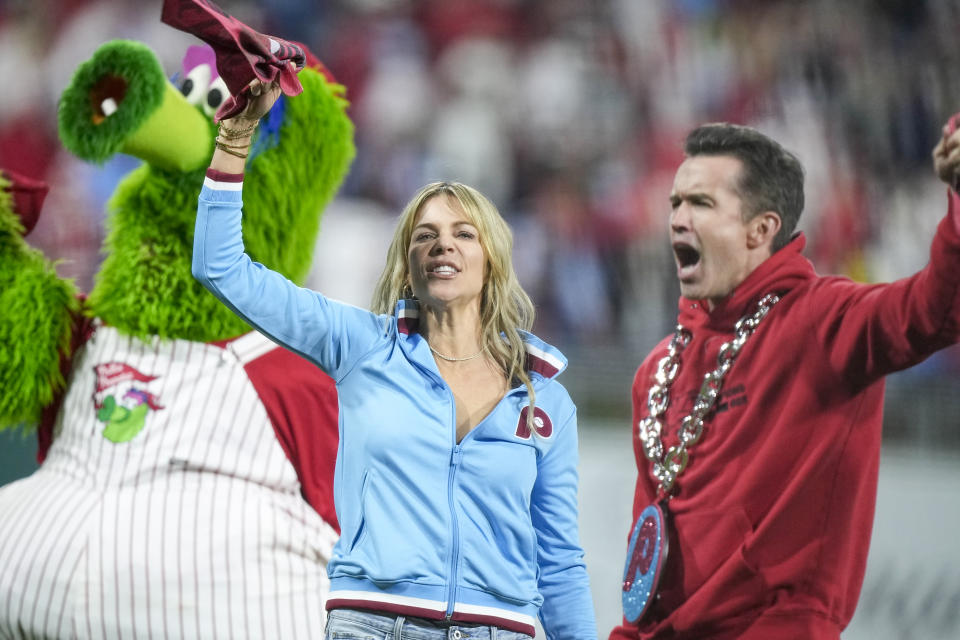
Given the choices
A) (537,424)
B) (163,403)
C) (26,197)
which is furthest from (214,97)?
(537,424)

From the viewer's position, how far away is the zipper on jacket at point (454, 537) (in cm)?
139

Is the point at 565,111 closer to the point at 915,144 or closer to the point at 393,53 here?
the point at 393,53

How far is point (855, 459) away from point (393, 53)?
3.73m

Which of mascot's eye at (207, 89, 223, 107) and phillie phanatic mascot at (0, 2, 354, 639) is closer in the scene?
phillie phanatic mascot at (0, 2, 354, 639)

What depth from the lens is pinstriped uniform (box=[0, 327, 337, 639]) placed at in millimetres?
1793

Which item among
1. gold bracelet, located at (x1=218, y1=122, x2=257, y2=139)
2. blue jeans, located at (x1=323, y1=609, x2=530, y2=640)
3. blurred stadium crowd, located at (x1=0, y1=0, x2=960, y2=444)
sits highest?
blurred stadium crowd, located at (x1=0, y1=0, x2=960, y2=444)

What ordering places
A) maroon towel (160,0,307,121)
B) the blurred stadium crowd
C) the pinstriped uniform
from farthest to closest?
the blurred stadium crowd
the pinstriped uniform
maroon towel (160,0,307,121)

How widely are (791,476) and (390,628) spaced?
60cm

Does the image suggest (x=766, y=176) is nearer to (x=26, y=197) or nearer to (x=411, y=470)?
(x=411, y=470)

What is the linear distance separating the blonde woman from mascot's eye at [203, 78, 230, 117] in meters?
0.63

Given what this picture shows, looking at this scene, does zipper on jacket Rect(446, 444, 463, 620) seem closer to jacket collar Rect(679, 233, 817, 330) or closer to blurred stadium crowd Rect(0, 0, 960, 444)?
jacket collar Rect(679, 233, 817, 330)

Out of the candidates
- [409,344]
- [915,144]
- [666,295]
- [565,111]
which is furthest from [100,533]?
[565,111]

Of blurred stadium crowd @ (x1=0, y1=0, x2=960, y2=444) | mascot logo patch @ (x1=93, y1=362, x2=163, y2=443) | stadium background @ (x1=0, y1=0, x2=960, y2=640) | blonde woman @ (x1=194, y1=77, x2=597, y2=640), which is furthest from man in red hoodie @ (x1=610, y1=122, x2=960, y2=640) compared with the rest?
blurred stadium crowd @ (x1=0, y1=0, x2=960, y2=444)

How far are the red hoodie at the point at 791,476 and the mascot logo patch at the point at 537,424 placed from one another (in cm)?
25
